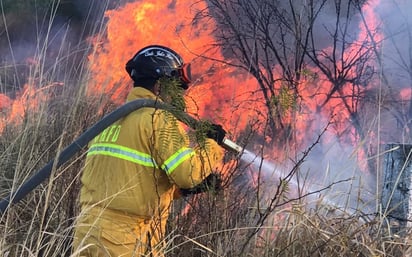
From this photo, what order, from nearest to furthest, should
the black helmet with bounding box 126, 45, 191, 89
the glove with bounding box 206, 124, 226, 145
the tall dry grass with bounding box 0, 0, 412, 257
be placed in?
the tall dry grass with bounding box 0, 0, 412, 257 → the glove with bounding box 206, 124, 226, 145 → the black helmet with bounding box 126, 45, 191, 89

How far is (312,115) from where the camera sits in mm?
6480

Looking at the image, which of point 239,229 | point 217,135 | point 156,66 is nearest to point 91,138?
point 156,66

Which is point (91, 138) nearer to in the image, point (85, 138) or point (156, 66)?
point (85, 138)

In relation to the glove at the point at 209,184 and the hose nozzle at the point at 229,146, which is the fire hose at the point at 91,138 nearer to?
the hose nozzle at the point at 229,146

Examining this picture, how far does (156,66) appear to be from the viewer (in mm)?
2844

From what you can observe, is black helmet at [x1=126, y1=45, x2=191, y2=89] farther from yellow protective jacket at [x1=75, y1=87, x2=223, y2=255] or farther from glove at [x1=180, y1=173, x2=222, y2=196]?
glove at [x1=180, y1=173, x2=222, y2=196]

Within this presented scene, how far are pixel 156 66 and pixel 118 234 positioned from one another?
0.86m

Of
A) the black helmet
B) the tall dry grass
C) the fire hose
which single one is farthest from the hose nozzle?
the black helmet

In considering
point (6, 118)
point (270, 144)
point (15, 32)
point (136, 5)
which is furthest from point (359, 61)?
point (15, 32)

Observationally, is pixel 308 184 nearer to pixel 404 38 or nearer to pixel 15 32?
pixel 404 38

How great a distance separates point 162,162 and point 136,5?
5633 millimetres

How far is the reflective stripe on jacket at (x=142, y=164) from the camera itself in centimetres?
258

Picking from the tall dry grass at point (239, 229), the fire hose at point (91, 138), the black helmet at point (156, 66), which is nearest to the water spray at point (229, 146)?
the fire hose at point (91, 138)

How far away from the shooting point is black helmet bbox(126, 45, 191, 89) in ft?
9.29
